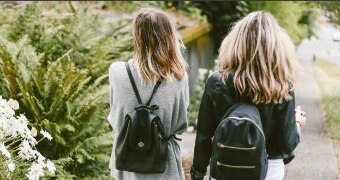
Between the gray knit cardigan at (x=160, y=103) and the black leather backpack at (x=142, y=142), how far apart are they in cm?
4

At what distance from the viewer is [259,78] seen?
3.21 metres

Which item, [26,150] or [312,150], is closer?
[26,150]

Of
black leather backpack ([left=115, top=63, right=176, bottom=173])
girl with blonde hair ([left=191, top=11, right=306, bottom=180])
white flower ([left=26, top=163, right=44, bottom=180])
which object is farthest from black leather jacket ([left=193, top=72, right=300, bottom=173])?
white flower ([left=26, top=163, right=44, bottom=180])

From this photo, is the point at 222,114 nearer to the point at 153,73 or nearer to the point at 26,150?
the point at 153,73

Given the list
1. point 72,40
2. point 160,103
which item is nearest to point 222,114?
point 160,103

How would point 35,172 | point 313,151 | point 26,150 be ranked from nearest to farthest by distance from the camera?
1. point 35,172
2. point 26,150
3. point 313,151

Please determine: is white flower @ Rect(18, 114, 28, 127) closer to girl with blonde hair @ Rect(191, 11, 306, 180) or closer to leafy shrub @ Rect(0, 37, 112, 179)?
leafy shrub @ Rect(0, 37, 112, 179)

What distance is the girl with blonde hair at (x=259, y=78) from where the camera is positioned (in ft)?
10.4

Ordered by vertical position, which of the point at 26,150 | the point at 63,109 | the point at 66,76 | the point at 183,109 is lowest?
the point at 63,109

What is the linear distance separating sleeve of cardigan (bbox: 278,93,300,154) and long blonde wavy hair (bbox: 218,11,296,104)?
0.07 meters

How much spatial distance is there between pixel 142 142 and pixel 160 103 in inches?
11.1

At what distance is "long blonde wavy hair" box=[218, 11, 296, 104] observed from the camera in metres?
3.17

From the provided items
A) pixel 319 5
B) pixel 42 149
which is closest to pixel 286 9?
pixel 319 5

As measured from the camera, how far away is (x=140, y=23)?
366 centimetres
